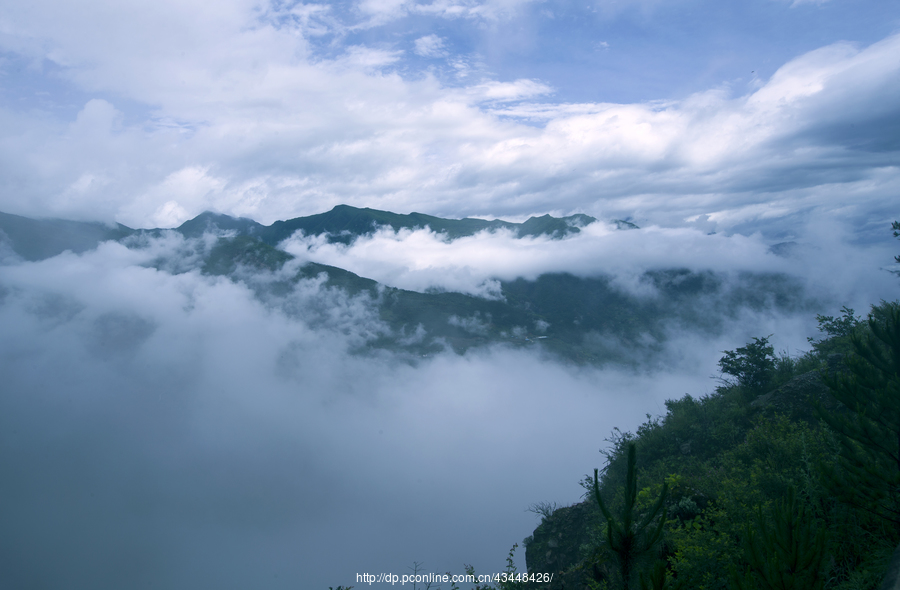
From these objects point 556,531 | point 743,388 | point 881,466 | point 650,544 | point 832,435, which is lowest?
point 556,531

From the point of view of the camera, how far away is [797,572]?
9180 millimetres

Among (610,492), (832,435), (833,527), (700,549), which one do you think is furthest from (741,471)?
(610,492)

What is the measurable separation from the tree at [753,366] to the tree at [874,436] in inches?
990

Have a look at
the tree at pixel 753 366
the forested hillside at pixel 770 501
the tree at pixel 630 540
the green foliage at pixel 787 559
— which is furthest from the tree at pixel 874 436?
the tree at pixel 753 366

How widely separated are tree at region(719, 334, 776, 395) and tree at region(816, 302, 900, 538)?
25.2m

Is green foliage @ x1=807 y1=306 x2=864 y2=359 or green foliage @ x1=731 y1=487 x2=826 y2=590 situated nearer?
green foliage @ x1=731 y1=487 x2=826 y2=590

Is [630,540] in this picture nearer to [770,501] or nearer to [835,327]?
[770,501]

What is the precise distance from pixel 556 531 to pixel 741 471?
17.1 meters

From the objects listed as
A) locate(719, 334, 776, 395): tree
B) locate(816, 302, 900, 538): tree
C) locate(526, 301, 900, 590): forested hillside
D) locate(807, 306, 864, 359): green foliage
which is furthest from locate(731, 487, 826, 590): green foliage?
locate(807, 306, 864, 359): green foliage

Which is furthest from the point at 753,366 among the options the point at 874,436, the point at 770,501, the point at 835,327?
the point at 874,436

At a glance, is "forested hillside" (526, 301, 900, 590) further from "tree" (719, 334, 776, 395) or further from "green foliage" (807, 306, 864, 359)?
"tree" (719, 334, 776, 395)

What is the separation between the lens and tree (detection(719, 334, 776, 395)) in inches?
1560

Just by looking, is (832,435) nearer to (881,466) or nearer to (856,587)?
(881,466)

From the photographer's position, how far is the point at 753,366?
40281 mm
